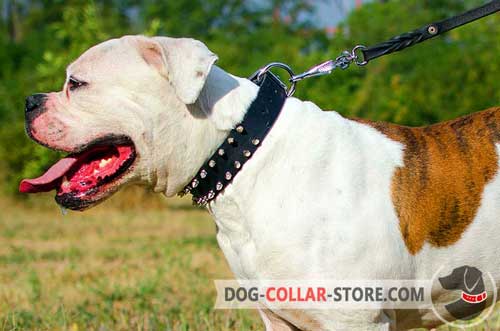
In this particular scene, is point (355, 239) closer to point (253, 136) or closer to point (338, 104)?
point (253, 136)

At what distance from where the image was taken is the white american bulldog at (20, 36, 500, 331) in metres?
2.92

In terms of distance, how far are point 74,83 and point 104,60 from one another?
16 centimetres

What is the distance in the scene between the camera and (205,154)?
3.04m

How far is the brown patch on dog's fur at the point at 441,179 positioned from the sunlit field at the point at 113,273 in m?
1.50

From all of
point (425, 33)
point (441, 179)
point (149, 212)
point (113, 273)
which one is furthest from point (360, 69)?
point (441, 179)

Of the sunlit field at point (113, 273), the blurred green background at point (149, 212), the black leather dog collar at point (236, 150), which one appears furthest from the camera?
the blurred green background at point (149, 212)

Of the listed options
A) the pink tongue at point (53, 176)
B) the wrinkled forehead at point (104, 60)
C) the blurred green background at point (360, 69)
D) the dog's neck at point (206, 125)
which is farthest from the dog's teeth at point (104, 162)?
the blurred green background at point (360, 69)

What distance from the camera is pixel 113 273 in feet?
23.5

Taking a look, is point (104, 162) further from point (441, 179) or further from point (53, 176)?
point (441, 179)

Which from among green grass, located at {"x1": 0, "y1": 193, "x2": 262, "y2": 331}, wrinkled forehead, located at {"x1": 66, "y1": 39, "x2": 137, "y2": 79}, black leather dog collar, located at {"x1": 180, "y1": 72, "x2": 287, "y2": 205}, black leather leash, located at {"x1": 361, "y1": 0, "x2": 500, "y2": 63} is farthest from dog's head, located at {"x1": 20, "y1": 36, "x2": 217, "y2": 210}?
green grass, located at {"x1": 0, "y1": 193, "x2": 262, "y2": 331}

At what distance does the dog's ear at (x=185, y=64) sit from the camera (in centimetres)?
293

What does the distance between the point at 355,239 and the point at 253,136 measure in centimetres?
58

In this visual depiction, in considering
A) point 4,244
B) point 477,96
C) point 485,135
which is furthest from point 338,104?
point 485,135

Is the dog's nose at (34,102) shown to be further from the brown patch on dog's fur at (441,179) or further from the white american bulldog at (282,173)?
the brown patch on dog's fur at (441,179)
